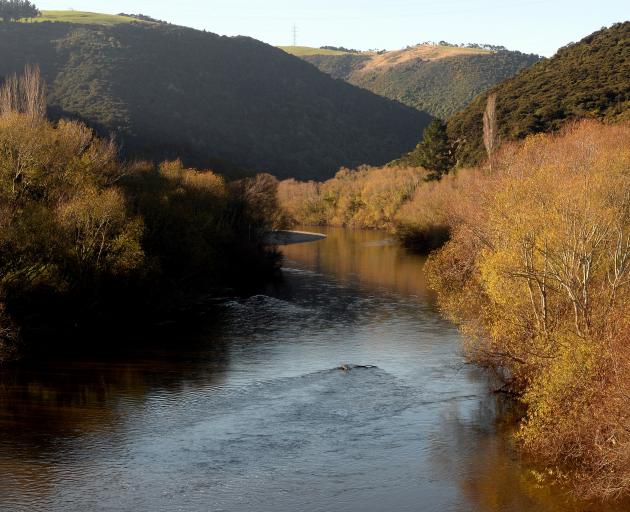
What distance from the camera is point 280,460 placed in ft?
76.2

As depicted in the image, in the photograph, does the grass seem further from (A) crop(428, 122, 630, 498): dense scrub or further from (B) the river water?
(A) crop(428, 122, 630, 498): dense scrub

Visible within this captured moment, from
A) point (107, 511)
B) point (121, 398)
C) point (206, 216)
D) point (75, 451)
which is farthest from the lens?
point (206, 216)

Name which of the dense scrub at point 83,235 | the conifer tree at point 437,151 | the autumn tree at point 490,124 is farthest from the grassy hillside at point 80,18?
the dense scrub at point 83,235

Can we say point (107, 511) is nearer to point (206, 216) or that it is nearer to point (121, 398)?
point (121, 398)

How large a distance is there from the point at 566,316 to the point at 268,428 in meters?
10.8

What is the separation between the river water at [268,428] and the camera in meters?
21.1

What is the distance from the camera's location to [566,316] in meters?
25.5

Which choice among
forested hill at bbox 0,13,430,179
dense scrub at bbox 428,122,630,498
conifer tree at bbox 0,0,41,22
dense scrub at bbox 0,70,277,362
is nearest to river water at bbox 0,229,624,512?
dense scrub at bbox 428,122,630,498

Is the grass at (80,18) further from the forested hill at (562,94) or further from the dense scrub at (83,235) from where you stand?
the dense scrub at (83,235)

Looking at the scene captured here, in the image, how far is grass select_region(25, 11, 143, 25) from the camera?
16300cm

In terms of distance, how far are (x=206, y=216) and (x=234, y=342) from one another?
18.1 m

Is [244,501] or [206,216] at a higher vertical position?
[206,216]

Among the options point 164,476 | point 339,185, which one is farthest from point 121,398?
point 339,185

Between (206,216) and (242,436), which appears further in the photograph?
(206,216)
